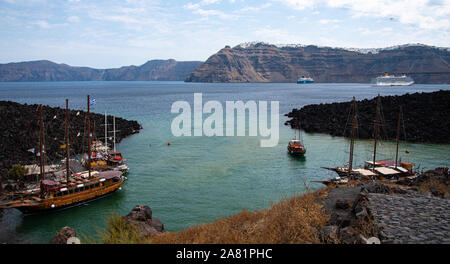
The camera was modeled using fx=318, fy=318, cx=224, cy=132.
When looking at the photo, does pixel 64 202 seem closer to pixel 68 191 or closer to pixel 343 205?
pixel 68 191

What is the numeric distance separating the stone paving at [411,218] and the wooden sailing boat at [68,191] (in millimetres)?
19520

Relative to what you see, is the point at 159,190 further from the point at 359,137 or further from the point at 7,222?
the point at 359,137

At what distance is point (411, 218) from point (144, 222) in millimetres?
10054

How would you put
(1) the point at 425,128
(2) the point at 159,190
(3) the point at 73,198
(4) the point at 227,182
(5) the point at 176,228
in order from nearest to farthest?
(5) the point at 176,228 < (3) the point at 73,198 < (2) the point at 159,190 < (4) the point at 227,182 < (1) the point at 425,128

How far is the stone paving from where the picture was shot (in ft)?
24.1

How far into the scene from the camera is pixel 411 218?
8.51m

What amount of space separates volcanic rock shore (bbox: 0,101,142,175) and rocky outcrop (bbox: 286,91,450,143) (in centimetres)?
2905

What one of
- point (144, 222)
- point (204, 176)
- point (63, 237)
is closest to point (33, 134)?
point (204, 176)

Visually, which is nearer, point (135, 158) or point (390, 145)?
point (135, 158)

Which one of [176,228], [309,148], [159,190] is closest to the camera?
[176,228]
